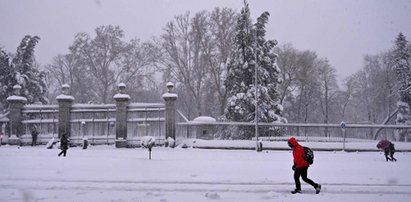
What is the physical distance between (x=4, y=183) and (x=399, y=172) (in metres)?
14.1

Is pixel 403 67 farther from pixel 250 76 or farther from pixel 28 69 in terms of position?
pixel 28 69

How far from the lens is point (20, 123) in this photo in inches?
1072

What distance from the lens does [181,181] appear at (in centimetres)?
1218

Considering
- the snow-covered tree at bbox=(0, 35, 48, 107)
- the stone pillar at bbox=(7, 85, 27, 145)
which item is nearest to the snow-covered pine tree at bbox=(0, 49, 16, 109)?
the snow-covered tree at bbox=(0, 35, 48, 107)

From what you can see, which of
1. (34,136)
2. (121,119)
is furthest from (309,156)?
(34,136)

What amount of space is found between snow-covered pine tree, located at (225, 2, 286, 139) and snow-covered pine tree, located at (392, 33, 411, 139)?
16028mm

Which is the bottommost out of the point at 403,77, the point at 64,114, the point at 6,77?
the point at 64,114

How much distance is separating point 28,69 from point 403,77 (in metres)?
41.7

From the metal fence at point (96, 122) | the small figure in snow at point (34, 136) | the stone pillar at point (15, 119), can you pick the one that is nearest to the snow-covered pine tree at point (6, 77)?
the stone pillar at point (15, 119)

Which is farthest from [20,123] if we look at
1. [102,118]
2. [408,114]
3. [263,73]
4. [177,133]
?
[408,114]

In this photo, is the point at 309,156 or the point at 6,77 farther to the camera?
the point at 6,77

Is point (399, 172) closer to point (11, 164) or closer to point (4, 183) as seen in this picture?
point (4, 183)

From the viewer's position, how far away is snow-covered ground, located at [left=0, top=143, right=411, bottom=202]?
9672mm

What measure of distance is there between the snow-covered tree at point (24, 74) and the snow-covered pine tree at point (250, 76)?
71.8 ft
